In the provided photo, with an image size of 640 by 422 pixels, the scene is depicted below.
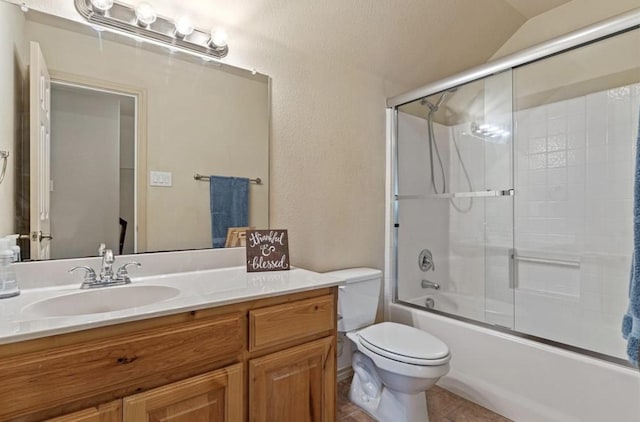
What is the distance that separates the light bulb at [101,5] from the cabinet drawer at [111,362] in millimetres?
1227

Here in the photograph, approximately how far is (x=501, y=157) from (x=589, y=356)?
4.46 ft

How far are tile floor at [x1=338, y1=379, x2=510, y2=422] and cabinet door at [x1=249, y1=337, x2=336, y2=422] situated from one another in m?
0.46

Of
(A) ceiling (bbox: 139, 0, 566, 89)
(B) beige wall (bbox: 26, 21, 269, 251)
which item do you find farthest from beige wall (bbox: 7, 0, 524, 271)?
(B) beige wall (bbox: 26, 21, 269, 251)

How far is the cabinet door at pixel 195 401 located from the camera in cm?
96

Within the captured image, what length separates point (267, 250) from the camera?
5.34ft

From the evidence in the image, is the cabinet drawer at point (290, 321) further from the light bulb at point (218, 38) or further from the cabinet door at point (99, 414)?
the light bulb at point (218, 38)

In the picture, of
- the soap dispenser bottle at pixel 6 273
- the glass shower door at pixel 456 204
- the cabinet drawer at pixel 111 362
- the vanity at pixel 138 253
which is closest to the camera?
the cabinet drawer at pixel 111 362

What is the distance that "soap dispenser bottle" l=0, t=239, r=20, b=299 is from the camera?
1.10m

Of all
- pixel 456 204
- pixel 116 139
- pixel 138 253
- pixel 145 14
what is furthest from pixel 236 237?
pixel 456 204

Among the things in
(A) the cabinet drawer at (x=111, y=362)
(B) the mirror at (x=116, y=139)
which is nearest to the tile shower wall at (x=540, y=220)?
(B) the mirror at (x=116, y=139)

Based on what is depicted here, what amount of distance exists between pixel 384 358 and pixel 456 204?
1560mm

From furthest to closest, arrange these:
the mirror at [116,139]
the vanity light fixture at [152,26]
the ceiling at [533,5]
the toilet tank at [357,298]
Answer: the ceiling at [533,5] → the toilet tank at [357,298] → the vanity light fixture at [152,26] → the mirror at [116,139]

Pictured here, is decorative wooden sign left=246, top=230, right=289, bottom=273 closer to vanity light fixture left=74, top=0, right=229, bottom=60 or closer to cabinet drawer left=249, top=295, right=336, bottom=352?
cabinet drawer left=249, top=295, right=336, bottom=352

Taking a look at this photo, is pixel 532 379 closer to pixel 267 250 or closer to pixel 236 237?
pixel 267 250
